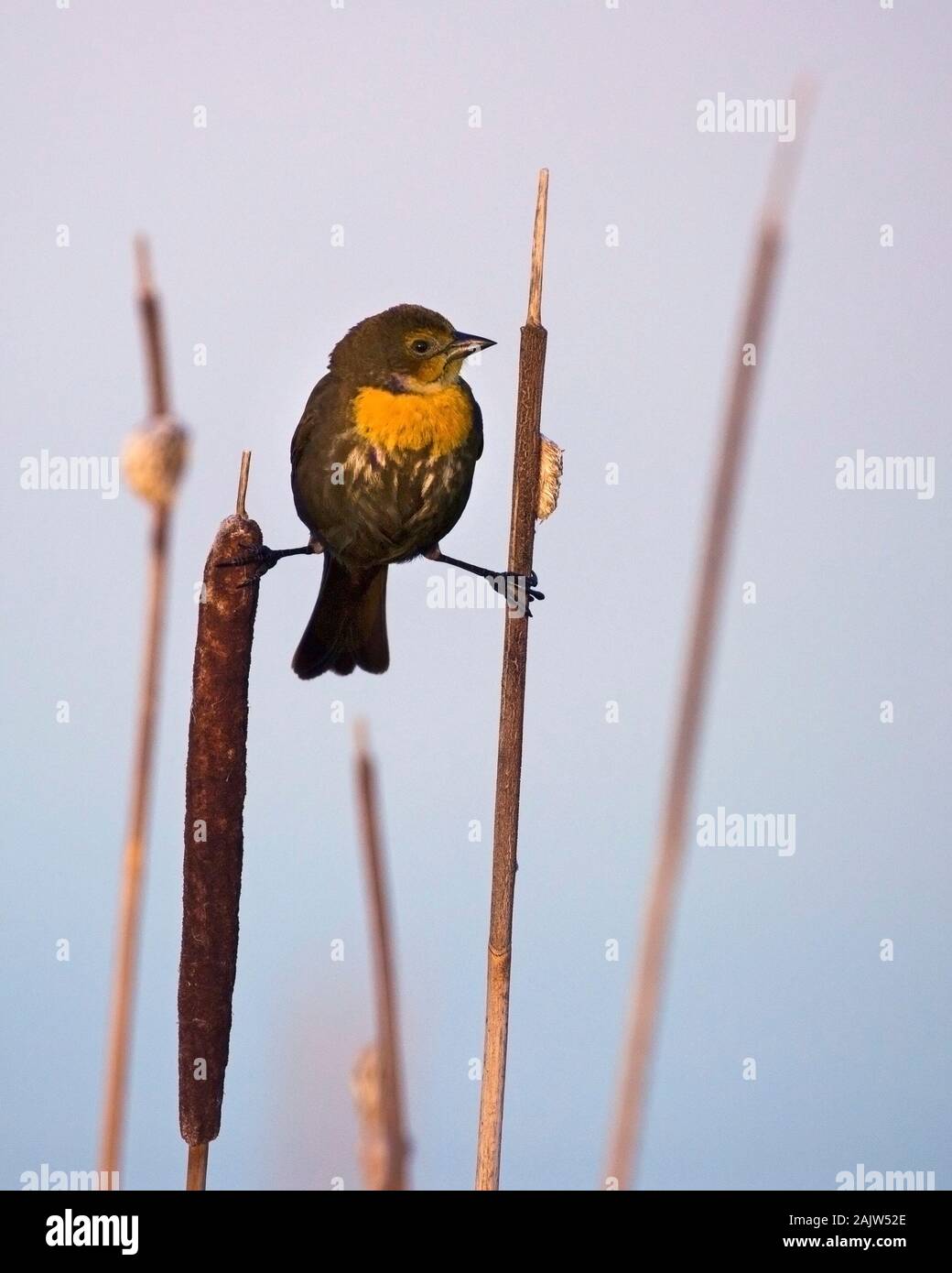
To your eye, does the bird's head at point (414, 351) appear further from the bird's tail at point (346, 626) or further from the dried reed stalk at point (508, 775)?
the dried reed stalk at point (508, 775)

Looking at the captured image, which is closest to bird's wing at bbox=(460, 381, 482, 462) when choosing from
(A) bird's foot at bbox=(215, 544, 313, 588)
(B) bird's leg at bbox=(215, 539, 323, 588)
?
(B) bird's leg at bbox=(215, 539, 323, 588)

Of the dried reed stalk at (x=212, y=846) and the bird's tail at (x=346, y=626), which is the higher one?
the bird's tail at (x=346, y=626)

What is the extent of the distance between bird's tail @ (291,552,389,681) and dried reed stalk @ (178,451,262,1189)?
121cm

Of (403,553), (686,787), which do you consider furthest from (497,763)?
(403,553)

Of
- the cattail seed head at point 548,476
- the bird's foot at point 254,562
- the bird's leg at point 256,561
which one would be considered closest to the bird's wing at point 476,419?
the bird's leg at point 256,561

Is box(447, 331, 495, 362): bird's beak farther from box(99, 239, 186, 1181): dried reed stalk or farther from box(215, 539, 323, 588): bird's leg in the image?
box(99, 239, 186, 1181): dried reed stalk

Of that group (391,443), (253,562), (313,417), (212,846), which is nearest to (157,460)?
(253,562)

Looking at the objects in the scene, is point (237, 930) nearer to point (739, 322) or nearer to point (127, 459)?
point (127, 459)

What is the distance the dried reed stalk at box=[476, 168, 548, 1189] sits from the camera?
169cm

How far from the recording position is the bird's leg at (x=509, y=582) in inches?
65.7

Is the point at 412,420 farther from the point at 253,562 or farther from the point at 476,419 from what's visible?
the point at 253,562

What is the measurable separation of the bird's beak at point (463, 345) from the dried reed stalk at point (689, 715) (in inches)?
44.6

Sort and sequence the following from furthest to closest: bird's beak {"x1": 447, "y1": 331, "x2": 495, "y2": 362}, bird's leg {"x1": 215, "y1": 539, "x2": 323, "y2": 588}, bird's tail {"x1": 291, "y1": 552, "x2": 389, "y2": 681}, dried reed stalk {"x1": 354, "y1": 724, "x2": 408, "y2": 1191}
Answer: bird's tail {"x1": 291, "y1": 552, "x2": 389, "y2": 681}
bird's beak {"x1": 447, "y1": 331, "x2": 495, "y2": 362}
bird's leg {"x1": 215, "y1": 539, "x2": 323, "y2": 588}
dried reed stalk {"x1": 354, "y1": 724, "x2": 408, "y2": 1191}

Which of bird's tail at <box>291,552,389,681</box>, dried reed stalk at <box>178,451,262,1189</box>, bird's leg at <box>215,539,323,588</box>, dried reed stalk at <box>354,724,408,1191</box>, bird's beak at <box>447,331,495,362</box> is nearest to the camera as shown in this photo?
dried reed stalk at <box>354,724,408,1191</box>
